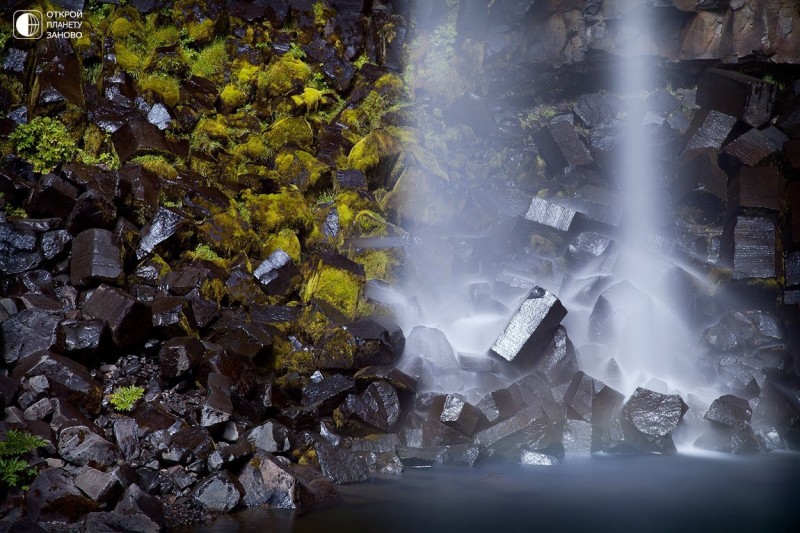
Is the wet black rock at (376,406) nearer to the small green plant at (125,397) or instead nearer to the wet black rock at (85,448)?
the small green plant at (125,397)

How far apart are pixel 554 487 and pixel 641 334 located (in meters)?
4.80

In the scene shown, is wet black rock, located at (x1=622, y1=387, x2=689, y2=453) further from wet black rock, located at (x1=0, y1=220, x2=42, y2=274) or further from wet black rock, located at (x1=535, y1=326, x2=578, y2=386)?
wet black rock, located at (x1=0, y1=220, x2=42, y2=274)

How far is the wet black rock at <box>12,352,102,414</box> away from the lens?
7.52m

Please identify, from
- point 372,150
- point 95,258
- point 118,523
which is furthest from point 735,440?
point 95,258

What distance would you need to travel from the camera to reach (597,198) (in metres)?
13.9

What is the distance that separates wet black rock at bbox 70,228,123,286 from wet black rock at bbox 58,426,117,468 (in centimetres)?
307

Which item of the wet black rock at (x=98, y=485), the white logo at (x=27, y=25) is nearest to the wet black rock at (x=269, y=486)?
the wet black rock at (x=98, y=485)

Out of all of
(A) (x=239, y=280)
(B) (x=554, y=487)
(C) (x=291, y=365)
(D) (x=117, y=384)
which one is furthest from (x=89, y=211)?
(B) (x=554, y=487)

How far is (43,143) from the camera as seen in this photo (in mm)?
12148

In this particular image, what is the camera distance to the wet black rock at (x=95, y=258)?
30.7ft

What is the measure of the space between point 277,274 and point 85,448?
4.61m

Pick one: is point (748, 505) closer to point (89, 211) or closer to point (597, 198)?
point (597, 198)

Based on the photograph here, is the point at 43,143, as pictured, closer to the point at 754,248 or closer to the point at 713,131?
the point at 754,248

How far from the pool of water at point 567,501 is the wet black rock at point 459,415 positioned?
62 centimetres
